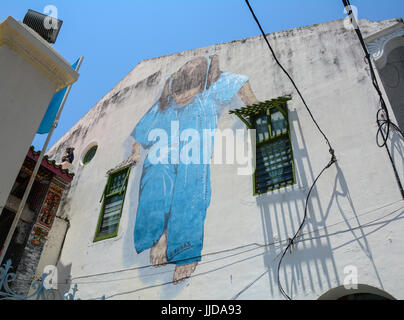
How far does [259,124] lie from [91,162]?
5744mm

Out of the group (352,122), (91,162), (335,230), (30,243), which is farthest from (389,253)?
(91,162)

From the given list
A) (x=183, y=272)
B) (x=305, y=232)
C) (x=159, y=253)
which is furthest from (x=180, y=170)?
(x=305, y=232)

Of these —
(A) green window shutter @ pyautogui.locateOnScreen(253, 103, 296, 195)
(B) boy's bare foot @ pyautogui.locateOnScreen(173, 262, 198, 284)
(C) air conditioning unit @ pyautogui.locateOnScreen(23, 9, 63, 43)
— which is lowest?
(B) boy's bare foot @ pyautogui.locateOnScreen(173, 262, 198, 284)

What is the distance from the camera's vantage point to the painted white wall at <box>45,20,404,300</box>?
19.1 feet

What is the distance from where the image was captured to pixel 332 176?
6.55 metres

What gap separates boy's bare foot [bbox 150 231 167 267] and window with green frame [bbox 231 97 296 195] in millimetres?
2281

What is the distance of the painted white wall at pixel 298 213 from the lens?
Result: 19.1 ft

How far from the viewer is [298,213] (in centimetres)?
658

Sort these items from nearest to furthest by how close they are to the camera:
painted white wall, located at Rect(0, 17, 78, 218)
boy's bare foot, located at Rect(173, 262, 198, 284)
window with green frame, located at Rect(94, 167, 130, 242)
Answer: painted white wall, located at Rect(0, 17, 78, 218) → boy's bare foot, located at Rect(173, 262, 198, 284) → window with green frame, located at Rect(94, 167, 130, 242)
